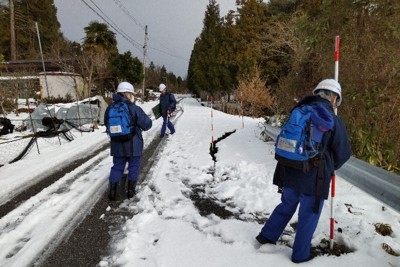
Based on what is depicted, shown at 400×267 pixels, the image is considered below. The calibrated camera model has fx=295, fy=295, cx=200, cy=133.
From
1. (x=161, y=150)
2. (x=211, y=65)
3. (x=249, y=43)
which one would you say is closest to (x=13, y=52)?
(x=211, y=65)

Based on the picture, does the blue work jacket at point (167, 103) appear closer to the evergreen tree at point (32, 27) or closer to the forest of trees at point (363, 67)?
the forest of trees at point (363, 67)

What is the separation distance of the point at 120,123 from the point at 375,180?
3582 millimetres

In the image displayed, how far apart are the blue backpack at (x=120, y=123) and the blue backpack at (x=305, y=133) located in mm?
2663

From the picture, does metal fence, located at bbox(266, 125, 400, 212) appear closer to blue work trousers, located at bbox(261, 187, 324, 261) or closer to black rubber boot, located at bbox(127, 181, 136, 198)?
blue work trousers, located at bbox(261, 187, 324, 261)

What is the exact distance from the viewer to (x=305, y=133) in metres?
2.85

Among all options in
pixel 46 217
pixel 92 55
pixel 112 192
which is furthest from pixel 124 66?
pixel 46 217

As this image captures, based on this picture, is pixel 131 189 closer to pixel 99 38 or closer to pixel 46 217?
pixel 46 217

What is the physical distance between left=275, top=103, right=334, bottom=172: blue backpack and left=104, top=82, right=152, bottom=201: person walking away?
266cm

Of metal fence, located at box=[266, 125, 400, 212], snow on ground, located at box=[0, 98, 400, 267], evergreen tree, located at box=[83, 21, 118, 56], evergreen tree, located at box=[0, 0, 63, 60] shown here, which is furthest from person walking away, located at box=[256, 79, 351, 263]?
evergreen tree, located at box=[0, 0, 63, 60]

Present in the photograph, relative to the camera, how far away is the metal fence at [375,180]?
9.93 ft

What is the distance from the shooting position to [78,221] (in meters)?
4.11

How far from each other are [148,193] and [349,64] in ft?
14.7

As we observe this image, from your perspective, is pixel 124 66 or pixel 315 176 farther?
pixel 124 66

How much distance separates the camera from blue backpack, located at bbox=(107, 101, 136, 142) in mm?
4676
